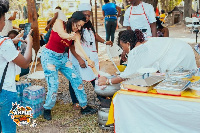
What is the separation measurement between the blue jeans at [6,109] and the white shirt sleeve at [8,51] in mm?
301

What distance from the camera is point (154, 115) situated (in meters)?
2.41

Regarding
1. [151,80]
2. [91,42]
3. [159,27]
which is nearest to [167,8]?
[159,27]

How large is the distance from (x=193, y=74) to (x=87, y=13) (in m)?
1.75

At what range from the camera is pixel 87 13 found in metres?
3.84

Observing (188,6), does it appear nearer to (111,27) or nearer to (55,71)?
(111,27)

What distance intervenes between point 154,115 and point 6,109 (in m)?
1.28

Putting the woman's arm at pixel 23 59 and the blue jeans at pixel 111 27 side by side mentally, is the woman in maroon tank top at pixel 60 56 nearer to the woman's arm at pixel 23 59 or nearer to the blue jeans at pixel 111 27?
the woman's arm at pixel 23 59

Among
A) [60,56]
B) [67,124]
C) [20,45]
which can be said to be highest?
[20,45]

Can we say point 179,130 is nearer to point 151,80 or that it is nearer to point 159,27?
point 151,80

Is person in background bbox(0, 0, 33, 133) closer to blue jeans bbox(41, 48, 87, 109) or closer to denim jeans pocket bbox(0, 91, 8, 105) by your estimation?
denim jeans pocket bbox(0, 91, 8, 105)

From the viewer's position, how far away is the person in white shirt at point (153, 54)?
111 inches

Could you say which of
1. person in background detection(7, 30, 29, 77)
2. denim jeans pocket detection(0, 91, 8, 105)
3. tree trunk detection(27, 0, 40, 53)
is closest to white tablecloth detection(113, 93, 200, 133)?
denim jeans pocket detection(0, 91, 8, 105)

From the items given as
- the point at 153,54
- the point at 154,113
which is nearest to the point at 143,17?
the point at 153,54

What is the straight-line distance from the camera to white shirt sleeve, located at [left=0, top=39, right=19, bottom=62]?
6.81 ft
